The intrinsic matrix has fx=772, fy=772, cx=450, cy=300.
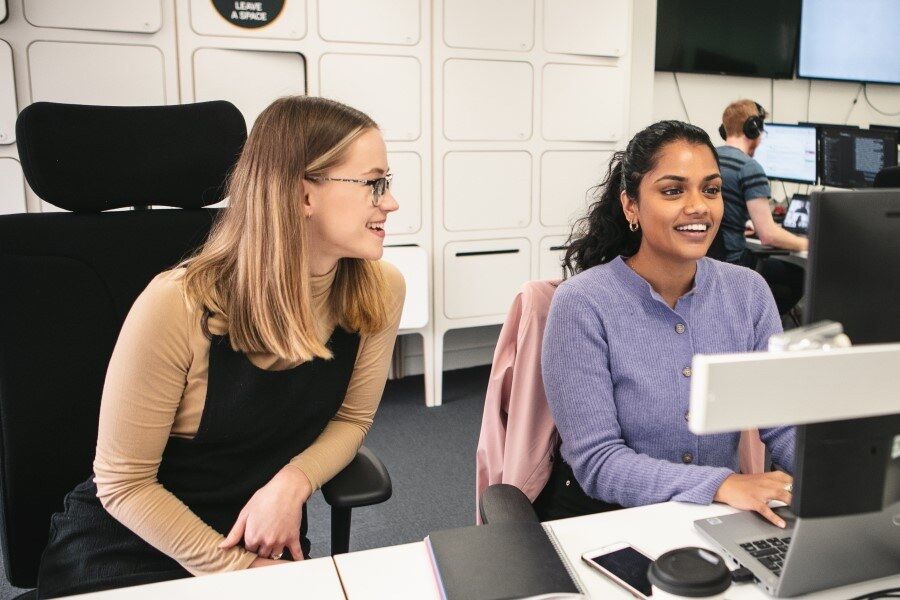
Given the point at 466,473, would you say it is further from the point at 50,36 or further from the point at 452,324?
the point at 50,36

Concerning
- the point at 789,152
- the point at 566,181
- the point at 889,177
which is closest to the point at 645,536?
the point at 566,181

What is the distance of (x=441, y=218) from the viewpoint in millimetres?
3240

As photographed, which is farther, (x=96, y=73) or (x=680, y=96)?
(x=680, y=96)

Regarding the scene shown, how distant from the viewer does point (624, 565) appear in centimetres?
87

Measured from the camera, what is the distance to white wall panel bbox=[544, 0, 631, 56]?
130 inches

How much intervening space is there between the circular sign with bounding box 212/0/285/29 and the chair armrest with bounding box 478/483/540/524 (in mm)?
2272

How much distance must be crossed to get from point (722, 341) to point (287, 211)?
2.45 ft

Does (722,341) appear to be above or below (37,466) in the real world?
above

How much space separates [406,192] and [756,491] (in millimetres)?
2321

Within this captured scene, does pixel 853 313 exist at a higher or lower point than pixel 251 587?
higher

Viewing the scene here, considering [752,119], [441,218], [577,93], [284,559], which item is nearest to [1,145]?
[441,218]

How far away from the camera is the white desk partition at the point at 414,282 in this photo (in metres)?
3.13

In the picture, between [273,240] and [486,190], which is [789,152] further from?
[273,240]

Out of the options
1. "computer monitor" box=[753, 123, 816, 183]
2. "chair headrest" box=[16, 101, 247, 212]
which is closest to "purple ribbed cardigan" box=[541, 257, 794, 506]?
"chair headrest" box=[16, 101, 247, 212]
